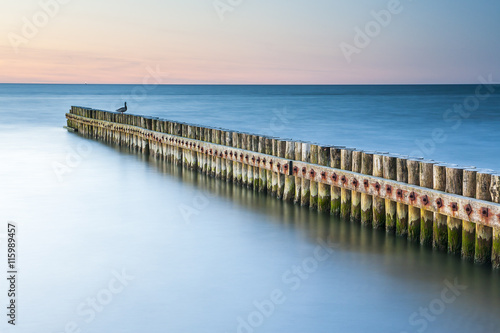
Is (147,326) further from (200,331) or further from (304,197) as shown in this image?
(304,197)

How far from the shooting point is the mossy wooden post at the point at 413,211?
9.10 meters

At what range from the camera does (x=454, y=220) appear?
8.50 metres

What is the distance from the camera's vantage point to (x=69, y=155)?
21984mm


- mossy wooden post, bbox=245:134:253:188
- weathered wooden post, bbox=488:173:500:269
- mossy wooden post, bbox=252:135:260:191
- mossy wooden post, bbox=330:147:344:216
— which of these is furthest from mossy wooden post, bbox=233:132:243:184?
weathered wooden post, bbox=488:173:500:269

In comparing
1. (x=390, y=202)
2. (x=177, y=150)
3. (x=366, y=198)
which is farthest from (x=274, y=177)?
(x=177, y=150)

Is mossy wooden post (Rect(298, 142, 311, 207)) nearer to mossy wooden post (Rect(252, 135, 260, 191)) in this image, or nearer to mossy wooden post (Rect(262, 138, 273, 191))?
mossy wooden post (Rect(262, 138, 273, 191))

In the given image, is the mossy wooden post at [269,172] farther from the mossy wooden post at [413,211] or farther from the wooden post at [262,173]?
the mossy wooden post at [413,211]

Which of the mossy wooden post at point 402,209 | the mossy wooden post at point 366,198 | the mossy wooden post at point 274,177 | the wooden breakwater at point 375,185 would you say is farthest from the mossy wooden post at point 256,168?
the mossy wooden post at point 402,209

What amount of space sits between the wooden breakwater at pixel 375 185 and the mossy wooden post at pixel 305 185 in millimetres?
18

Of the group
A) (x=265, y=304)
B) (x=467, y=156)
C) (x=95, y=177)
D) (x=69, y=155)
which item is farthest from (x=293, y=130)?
(x=265, y=304)

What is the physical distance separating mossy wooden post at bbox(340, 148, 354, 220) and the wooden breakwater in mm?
16

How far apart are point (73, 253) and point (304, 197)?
4.40 m

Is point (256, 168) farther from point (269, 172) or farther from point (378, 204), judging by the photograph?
point (378, 204)

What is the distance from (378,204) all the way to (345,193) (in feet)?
2.69
